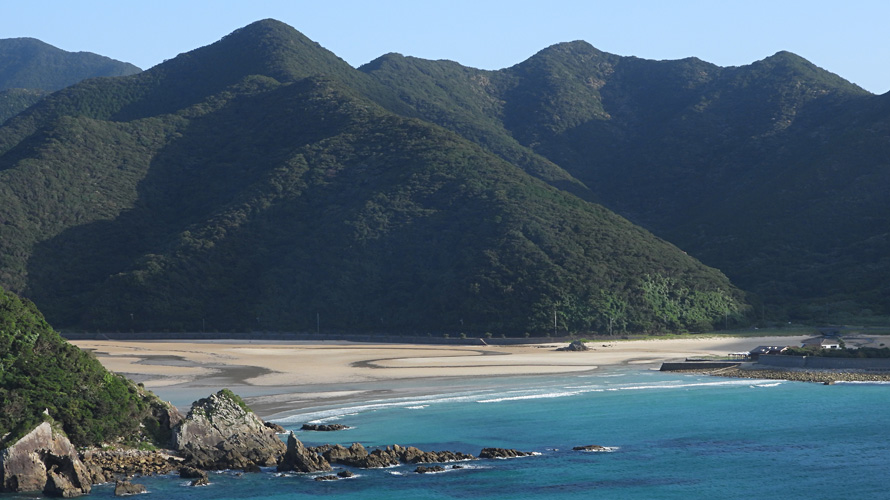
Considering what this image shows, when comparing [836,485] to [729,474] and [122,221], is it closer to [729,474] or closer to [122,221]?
[729,474]

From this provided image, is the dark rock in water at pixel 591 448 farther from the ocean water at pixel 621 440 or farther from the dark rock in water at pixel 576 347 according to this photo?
the dark rock in water at pixel 576 347

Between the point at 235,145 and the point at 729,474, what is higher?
the point at 235,145

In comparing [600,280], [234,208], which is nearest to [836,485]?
[600,280]

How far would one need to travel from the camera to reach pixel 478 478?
34062mm

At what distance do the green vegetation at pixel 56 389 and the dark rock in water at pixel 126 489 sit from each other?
375 centimetres

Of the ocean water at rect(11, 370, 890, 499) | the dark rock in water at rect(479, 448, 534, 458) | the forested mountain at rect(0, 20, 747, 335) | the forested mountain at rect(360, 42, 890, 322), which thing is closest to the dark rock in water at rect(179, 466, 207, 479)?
the ocean water at rect(11, 370, 890, 499)

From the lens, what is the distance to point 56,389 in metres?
34.8

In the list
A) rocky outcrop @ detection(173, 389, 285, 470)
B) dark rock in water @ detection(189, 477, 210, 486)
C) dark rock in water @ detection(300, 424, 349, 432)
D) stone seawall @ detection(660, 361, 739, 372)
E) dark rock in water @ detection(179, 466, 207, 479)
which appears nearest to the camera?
dark rock in water @ detection(189, 477, 210, 486)

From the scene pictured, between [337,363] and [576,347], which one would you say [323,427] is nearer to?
[337,363]

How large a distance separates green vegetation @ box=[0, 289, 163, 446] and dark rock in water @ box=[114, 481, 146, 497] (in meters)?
3.75

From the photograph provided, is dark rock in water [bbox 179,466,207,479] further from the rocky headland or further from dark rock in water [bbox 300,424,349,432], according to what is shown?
dark rock in water [bbox 300,424,349,432]

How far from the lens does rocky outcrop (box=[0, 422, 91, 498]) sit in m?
31.4

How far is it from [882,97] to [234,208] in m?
111

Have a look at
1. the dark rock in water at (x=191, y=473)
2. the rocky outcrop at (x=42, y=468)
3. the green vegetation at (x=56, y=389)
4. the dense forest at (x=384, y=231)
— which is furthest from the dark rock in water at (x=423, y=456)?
the dense forest at (x=384, y=231)
